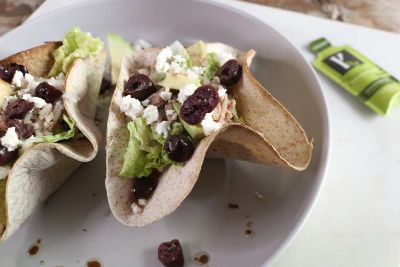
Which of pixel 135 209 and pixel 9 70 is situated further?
pixel 9 70

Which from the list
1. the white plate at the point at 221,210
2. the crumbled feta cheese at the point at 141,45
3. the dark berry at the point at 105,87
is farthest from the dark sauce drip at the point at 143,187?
the crumbled feta cheese at the point at 141,45

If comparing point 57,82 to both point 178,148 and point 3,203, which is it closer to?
point 3,203

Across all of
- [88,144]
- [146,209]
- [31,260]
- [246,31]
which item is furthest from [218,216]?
[246,31]

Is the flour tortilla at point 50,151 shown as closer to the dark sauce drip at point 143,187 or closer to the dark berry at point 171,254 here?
the dark sauce drip at point 143,187

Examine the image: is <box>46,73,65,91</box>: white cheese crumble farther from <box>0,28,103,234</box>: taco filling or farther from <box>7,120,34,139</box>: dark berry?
<box>7,120,34,139</box>: dark berry

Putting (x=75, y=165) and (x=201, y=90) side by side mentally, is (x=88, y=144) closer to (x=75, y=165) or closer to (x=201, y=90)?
(x=75, y=165)

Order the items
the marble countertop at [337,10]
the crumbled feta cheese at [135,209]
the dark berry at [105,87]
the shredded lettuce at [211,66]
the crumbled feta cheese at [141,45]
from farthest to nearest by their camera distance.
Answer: the marble countertop at [337,10], the crumbled feta cheese at [141,45], the dark berry at [105,87], the shredded lettuce at [211,66], the crumbled feta cheese at [135,209]

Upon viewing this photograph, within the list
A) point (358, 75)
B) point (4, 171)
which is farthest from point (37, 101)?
point (358, 75)
